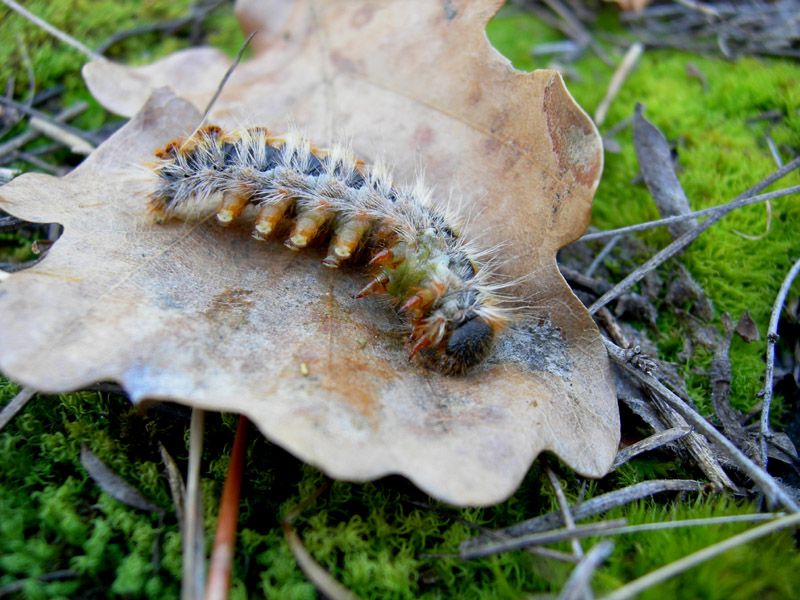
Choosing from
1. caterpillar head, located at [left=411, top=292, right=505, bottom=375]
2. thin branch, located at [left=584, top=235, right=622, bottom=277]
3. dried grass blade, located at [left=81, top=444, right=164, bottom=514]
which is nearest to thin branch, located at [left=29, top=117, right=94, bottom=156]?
dried grass blade, located at [left=81, top=444, right=164, bottom=514]

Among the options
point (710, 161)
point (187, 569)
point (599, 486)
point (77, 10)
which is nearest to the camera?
point (187, 569)

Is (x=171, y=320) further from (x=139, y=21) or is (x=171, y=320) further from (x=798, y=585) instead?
(x=139, y=21)

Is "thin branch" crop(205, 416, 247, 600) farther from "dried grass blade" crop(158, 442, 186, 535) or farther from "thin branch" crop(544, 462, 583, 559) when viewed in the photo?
"thin branch" crop(544, 462, 583, 559)

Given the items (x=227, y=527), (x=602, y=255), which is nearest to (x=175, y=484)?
(x=227, y=527)

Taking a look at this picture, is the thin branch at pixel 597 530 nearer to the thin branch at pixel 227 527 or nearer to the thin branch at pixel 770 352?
the thin branch at pixel 770 352

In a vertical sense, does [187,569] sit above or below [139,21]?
below

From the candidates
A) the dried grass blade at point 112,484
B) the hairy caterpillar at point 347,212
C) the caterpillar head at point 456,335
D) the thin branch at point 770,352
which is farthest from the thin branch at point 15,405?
the thin branch at point 770,352

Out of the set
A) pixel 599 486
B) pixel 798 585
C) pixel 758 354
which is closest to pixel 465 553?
pixel 599 486
